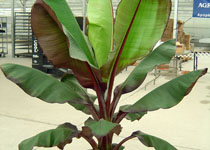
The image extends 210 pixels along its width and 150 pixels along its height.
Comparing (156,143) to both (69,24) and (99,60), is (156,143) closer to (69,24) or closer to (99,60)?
(99,60)

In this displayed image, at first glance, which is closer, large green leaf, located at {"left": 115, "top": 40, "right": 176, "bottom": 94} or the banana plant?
the banana plant

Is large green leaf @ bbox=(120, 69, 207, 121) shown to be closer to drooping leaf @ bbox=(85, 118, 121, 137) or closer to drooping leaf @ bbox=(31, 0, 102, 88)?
drooping leaf @ bbox=(85, 118, 121, 137)

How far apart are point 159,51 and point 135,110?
59 centimetres

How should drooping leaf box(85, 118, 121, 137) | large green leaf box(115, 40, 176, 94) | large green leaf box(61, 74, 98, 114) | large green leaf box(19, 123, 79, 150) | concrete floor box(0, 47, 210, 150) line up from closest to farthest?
drooping leaf box(85, 118, 121, 137) < large green leaf box(19, 123, 79, 150) < large green leaf box(115, 40, 176, 94) < large green leaf box(61, 74, 98, 114) < concrete floor box(0, 47, 210, 150)

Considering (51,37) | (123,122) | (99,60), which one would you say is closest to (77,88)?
(99,60)

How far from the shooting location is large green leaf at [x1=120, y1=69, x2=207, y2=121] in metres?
1.68

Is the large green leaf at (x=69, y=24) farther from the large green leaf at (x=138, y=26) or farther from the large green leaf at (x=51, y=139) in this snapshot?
the large green leaf at (x=51, y=139)

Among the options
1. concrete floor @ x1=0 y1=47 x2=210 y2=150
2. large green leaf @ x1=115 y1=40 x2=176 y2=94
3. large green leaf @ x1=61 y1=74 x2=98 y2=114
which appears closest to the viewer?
large green leaf @ x1=115 y1=40 x2=176 y2=94

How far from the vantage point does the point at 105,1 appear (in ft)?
6.41

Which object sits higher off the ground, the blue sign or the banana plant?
the blue sign

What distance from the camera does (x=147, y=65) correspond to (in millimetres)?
1993

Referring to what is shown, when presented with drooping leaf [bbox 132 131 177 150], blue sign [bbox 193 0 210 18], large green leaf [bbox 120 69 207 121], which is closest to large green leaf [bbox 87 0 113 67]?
large green leaf [bbox 120 69 207 121]

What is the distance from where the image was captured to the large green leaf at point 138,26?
68.8 inches

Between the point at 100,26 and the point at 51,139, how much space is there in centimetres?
80
